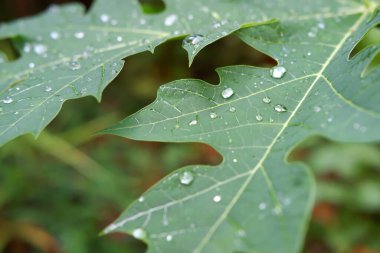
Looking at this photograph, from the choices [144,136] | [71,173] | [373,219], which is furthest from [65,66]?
[373,219]

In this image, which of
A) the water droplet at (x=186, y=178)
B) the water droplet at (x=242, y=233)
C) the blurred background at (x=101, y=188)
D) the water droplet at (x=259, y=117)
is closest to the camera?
the water droplet at (x=242, y=233)

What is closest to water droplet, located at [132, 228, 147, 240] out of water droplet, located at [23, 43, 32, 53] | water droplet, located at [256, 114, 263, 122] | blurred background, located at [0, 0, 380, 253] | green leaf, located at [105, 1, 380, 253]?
green leaf, located at [105, 1, 380, 253]

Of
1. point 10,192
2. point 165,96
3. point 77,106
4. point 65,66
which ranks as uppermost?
point 165,96

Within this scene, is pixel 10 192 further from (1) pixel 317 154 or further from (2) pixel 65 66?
(1) pixel 317 154

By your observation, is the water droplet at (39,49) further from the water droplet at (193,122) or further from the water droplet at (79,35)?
the water droplet at (193,122)

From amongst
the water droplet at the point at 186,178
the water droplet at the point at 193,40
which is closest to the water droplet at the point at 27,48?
the water droplet at the point at 193,40

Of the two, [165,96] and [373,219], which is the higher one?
[165,96]
